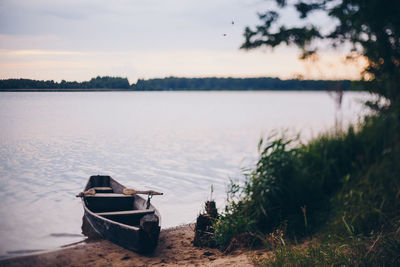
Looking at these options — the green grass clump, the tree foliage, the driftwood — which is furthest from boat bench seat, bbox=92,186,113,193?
the tree foliage

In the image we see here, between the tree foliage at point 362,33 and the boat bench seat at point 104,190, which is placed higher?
the tree foliage at point 362,33

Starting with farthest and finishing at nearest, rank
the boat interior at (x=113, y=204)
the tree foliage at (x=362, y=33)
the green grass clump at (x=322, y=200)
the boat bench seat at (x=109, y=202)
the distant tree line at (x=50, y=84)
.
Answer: the boat bench seat at (x=109, y=202) → the distant tree line at (x=50, y=84) → the boat interior at (x=113, y=204) → the green grass clump at (x=322, y=200) → the tree foliage at (x=362, y=33)

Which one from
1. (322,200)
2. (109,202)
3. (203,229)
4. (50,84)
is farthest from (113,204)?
(322,200)

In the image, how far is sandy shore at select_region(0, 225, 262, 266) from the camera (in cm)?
534

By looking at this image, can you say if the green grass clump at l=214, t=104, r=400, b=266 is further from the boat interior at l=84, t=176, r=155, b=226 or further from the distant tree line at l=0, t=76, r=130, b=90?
the distant tree line at l=0, t=76, r=130, b=90

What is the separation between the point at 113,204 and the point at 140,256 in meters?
2.14

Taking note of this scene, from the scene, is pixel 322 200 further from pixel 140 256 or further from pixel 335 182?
pixel 140 256

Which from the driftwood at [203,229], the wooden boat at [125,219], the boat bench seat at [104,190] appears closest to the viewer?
the wooden boat at [125,219]

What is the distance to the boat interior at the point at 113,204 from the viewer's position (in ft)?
22.5

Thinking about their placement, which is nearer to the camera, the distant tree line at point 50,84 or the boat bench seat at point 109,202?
the distant tree line at point 50,84

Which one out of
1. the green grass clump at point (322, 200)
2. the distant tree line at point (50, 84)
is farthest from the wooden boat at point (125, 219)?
the distant tree line at point (50, 84)

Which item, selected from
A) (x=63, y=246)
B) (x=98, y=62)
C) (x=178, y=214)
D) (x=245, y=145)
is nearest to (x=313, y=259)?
(x=63, y=246)

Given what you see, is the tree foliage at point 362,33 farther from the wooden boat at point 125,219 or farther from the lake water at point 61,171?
the wooden boat at point 125,219

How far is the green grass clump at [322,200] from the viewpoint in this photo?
4.43m
